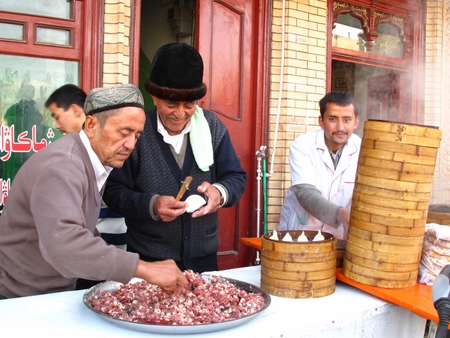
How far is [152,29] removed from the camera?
271 inches

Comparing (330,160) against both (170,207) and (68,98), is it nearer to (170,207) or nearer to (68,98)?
(170,207)

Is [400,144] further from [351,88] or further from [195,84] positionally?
[351,88]

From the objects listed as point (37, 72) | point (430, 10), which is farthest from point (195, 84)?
point (430, 10)

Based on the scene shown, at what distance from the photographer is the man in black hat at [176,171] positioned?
2.69 m

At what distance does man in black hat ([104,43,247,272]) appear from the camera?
8.84 feet

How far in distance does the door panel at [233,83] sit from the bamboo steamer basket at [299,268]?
108 inches

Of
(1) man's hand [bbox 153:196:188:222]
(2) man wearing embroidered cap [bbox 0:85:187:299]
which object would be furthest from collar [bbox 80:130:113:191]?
(1) man's hand [bbox 153:196:188:222]

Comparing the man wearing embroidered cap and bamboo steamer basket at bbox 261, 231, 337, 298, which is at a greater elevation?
the man wearing embroidered cap

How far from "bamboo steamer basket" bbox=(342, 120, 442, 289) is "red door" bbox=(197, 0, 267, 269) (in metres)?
2.72

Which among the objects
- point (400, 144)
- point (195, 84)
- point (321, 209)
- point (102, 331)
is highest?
point (195, 84)

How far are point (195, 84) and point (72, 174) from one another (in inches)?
40.5

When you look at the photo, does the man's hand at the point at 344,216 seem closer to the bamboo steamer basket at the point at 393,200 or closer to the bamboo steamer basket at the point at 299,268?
the bamboo steamer basket at the point at 393,200

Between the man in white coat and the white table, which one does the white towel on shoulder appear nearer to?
the man in white coat

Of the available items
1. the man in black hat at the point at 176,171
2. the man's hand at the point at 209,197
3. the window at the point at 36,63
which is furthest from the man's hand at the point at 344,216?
the window at the point at 36,63
